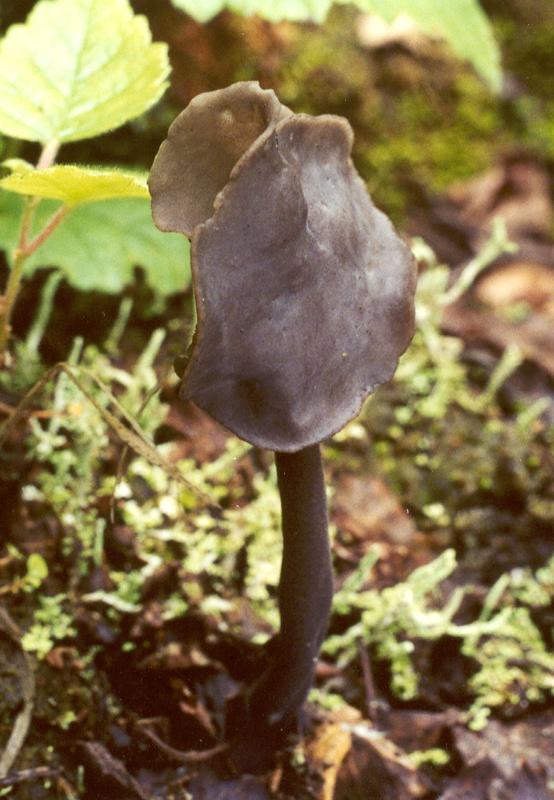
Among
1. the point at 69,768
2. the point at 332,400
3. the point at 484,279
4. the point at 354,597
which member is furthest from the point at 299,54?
Answer: the point at 69,768

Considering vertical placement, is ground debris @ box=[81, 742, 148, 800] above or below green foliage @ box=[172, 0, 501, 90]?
below

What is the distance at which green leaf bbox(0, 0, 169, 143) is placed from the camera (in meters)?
1.35

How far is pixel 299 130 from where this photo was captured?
992mm

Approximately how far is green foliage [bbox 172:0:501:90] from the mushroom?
789mm

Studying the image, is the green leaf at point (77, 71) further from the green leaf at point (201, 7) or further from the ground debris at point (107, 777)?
the ground debris at point (107, 777)

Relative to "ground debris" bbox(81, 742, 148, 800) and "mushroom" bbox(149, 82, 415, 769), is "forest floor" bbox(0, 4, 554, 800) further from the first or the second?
"mushroom" bbox(149, 82, 415, 769)

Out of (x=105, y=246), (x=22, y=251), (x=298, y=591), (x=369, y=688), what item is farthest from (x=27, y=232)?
(x=369, y=688)

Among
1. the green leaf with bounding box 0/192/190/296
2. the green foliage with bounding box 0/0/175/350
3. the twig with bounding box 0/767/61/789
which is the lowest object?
the twig with bounding box 0/767/61/789

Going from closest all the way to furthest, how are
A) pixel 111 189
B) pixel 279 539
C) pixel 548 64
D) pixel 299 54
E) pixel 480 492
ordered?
pixel 111 189 < pixel 279 539 < pixel 480 492 < pixel 299 54 < pixel 548 64

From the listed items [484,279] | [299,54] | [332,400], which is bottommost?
[484,279]

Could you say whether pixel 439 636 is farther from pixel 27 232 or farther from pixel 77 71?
pixel 77 71

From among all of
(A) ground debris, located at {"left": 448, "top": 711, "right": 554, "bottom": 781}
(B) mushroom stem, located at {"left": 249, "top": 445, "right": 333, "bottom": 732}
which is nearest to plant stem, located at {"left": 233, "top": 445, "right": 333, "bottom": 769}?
(B) mushroom stem, located at {"left": 249, "top": 445, "right": 333, "bottom": 732}

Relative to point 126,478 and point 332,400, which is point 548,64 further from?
point 332,400

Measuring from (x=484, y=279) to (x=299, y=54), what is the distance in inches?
35.8
